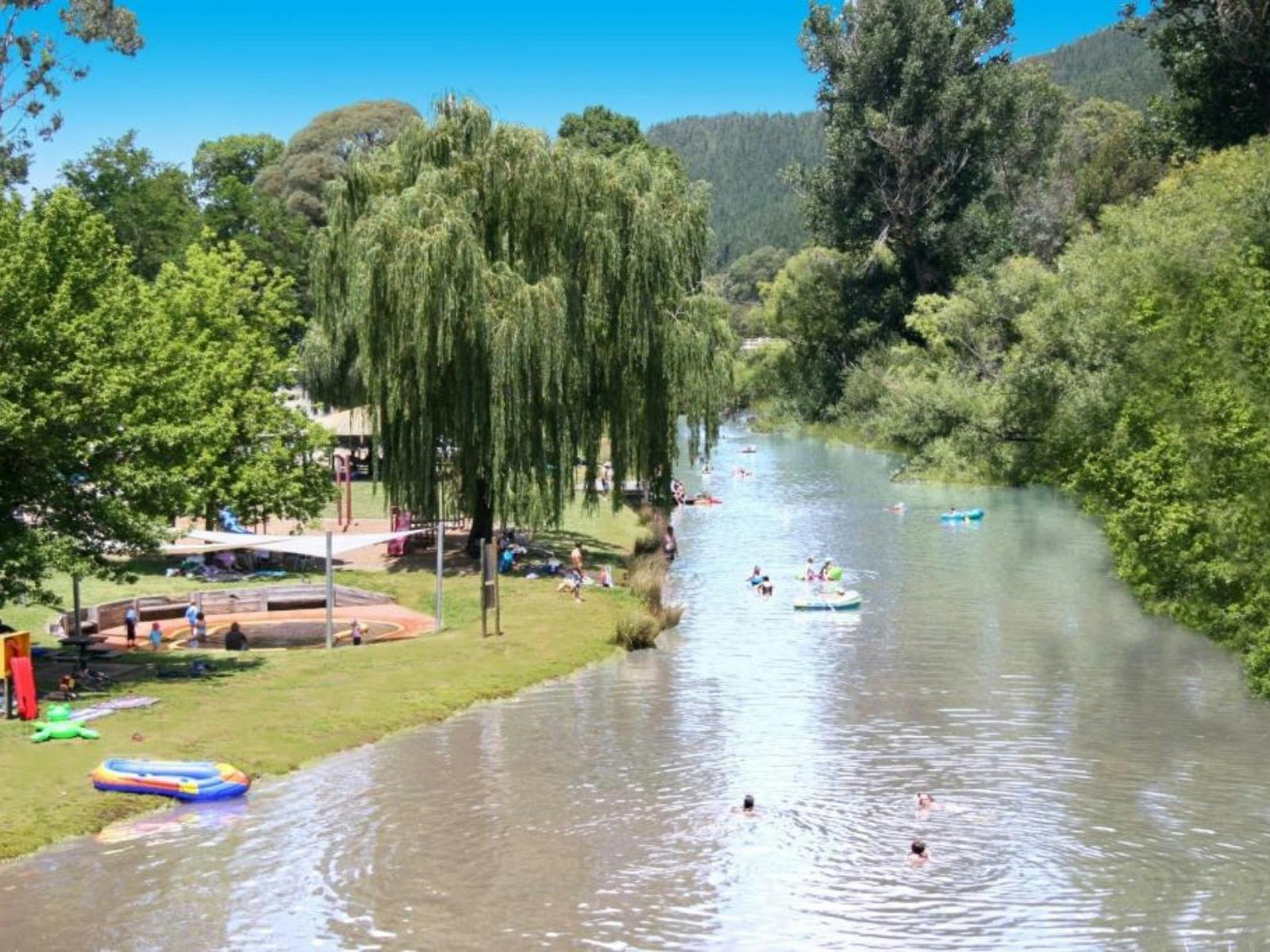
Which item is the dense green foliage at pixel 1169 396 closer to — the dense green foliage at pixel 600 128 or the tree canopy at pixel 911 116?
the tree canopy at pixel 911 116

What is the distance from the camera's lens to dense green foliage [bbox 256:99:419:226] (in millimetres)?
108250

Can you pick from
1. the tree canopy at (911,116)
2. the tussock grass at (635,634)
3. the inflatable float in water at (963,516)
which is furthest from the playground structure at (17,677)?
the tree canopy at (911,116)

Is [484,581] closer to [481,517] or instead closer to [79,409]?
[481,517]

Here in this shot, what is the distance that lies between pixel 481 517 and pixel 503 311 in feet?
21.1

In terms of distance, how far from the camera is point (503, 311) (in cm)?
3731

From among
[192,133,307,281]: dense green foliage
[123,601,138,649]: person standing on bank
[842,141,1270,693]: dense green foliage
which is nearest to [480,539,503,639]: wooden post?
[123,601,138,649]: person standing on bank

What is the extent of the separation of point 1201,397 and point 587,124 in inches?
2689

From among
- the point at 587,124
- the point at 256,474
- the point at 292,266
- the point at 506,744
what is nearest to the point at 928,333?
the point at 587,124

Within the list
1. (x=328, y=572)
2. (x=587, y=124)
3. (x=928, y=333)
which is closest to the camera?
(x=328, y=572)

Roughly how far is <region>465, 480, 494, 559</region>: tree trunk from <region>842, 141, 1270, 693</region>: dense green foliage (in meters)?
17.1

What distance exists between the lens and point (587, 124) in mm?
95625

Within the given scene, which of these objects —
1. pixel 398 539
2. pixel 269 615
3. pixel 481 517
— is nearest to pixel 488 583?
pixel 269 615

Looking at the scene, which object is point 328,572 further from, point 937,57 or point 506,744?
point 937,57

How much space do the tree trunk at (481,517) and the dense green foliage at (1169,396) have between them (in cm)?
1709
